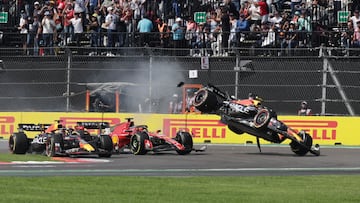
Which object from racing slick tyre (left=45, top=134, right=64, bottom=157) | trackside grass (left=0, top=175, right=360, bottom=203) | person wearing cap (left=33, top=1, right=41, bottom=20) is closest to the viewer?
trackside grass (left=0, top=175, right=360, bottom=203)

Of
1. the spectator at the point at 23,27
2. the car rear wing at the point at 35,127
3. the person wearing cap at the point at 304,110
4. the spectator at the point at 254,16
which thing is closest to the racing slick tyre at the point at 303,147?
the person wearing cap at the point at 304,110

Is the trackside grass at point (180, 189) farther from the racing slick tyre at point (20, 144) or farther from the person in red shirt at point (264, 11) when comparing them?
the person in red shirt at point (264, 11)

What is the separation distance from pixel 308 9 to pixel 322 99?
4.63 metres

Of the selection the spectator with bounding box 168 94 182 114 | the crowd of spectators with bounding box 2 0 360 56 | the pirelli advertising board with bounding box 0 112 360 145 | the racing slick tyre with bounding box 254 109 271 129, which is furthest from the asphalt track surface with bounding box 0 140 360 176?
the crowd of spectators with bounding box 2 0 360 56

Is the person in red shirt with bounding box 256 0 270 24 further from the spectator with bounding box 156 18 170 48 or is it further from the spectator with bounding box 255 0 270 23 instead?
the spectator with bounding box 156 18 170 48

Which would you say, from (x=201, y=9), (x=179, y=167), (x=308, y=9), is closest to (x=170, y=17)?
(x=201, y=9)

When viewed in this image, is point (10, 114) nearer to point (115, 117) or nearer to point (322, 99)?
point (115, 117)

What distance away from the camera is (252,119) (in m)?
24.6

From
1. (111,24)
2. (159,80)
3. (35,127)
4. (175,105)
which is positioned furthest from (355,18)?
(35,127)

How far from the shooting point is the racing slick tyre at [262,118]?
79.0 feet

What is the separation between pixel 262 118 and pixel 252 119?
17.4 inches

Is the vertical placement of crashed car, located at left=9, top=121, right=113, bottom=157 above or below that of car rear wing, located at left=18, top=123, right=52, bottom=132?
below

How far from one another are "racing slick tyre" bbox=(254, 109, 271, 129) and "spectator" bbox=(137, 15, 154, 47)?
27.2 feet

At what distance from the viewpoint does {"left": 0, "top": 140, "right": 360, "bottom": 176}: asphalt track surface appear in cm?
1820
